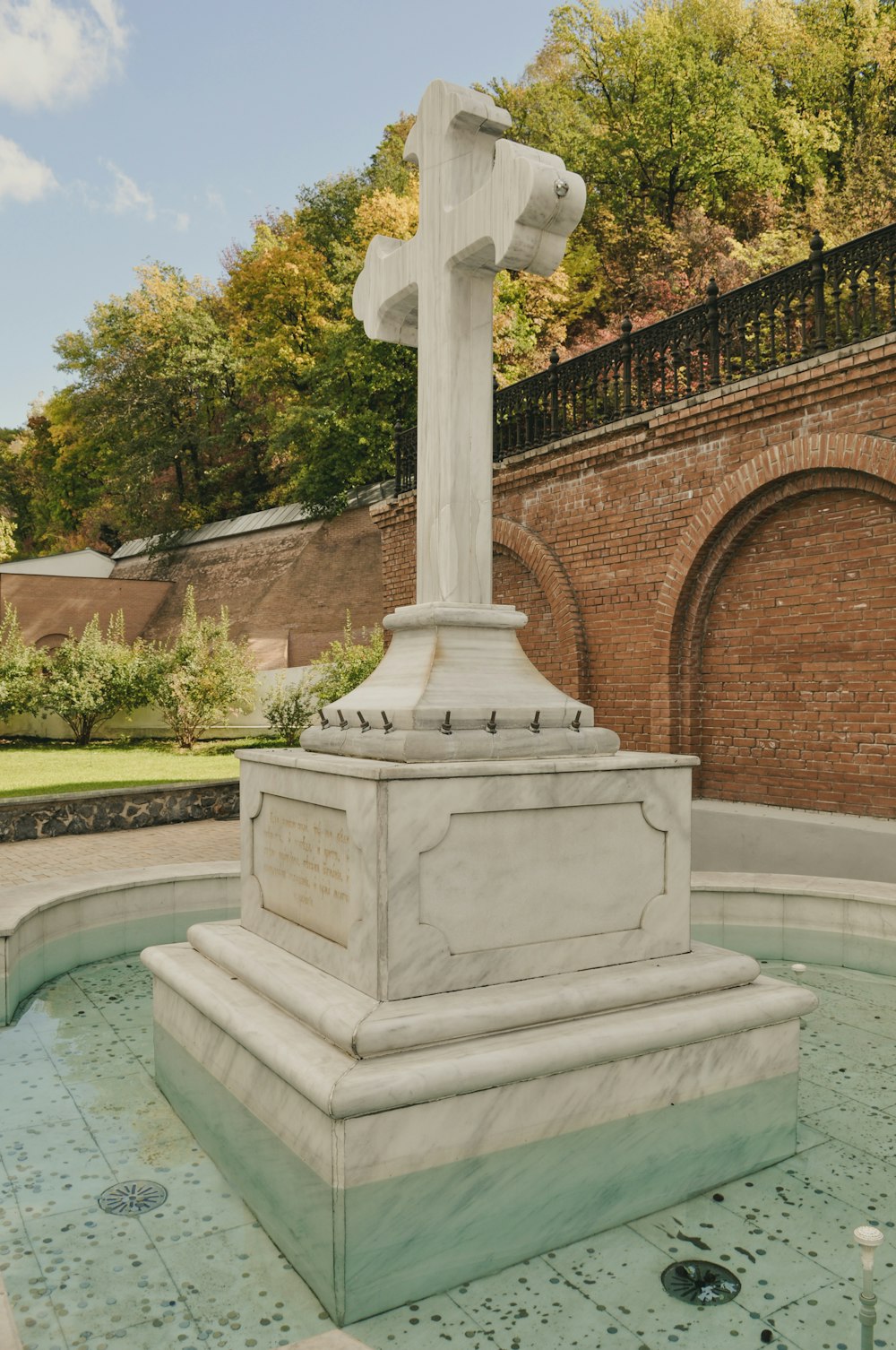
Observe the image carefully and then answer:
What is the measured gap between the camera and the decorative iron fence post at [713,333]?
9.05 meters

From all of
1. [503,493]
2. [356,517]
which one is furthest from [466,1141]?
[356,517]

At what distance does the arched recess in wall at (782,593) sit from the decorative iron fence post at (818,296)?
35.8 inches

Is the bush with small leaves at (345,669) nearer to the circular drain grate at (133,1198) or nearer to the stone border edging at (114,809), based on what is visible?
the stone border edging at (114,809)

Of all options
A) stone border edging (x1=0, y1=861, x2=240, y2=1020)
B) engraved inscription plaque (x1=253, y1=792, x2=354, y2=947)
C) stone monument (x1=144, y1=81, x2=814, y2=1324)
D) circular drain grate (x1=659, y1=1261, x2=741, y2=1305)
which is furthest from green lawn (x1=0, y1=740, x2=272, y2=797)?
circular drain grate (x1=659, y1=1261, x2=741, y2=1305)

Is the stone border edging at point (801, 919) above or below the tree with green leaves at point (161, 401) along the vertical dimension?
below

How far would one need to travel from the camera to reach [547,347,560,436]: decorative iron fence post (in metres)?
11.2

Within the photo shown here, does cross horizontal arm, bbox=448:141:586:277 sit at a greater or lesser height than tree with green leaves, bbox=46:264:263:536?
lesser

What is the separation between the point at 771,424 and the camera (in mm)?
8234

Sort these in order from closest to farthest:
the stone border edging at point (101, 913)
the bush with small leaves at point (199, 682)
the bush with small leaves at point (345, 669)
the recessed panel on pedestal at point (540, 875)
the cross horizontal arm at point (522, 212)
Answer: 1. the recessed panel on pedestal at point (540, 875)
2. the cross horizontal arm at point (522, 212)
3. the stone border edging at point (101, 913)
4. the bush with small leaves at point (345, 669)
5. the bush with small leaves at point (199, 682)

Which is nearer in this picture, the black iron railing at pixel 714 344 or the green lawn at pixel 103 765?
the black iron railing at pixel 714 344

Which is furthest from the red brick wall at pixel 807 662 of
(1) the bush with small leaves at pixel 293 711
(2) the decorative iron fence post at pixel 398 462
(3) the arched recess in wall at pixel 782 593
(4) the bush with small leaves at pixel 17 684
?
(4) the bush with small leaves at pixel 17 684

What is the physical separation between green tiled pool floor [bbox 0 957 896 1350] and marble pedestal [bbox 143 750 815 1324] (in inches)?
3.9

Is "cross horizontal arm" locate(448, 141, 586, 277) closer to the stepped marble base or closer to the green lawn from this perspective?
the stepped marble base

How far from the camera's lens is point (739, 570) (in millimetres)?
8758
